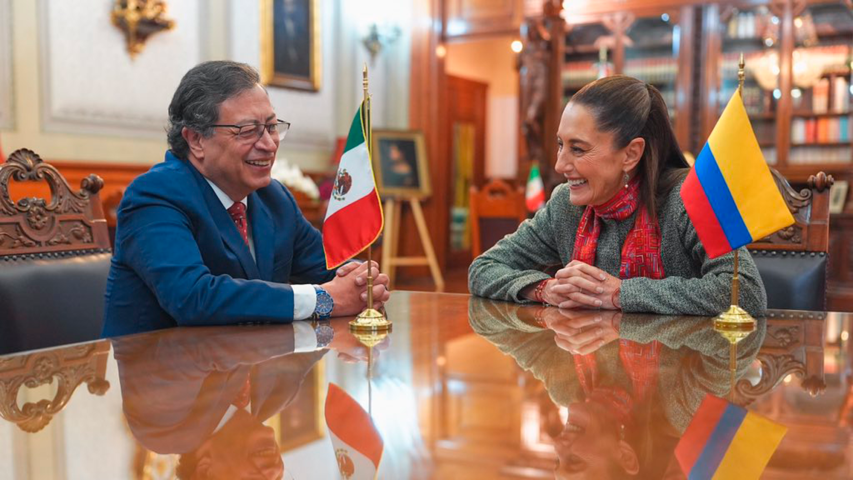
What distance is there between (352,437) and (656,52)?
6.99 meters

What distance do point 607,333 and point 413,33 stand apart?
682 cm

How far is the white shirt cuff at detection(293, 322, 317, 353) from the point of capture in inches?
52.9

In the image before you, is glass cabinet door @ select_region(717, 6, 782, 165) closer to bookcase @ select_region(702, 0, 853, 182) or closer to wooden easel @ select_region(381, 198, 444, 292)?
bookcase @ select_region(702, 0, 853, 182)

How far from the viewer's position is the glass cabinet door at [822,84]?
662 cm

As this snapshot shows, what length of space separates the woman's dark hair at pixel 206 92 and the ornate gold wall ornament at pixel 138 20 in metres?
3.86

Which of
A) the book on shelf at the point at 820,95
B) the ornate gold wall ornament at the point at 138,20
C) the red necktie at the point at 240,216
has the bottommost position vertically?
the red necktie at the point at 240,216

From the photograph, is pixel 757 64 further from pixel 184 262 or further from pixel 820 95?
pixel 184 262

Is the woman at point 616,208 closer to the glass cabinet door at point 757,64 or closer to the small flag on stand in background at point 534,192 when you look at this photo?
the small flag on stand in background at point 534,192

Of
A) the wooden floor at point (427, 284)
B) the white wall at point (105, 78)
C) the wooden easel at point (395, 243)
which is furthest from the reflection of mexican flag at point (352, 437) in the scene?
the wooden easel at point (395, 243)

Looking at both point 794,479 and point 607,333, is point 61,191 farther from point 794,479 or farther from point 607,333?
point 794,479

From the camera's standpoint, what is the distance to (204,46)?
6039 millimetres

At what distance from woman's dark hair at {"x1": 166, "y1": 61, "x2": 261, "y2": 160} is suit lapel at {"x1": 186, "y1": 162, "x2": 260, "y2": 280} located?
0.14 meters

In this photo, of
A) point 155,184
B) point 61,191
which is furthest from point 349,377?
point 61,191

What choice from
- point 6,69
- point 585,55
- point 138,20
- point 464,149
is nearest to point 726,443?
point 6,69
